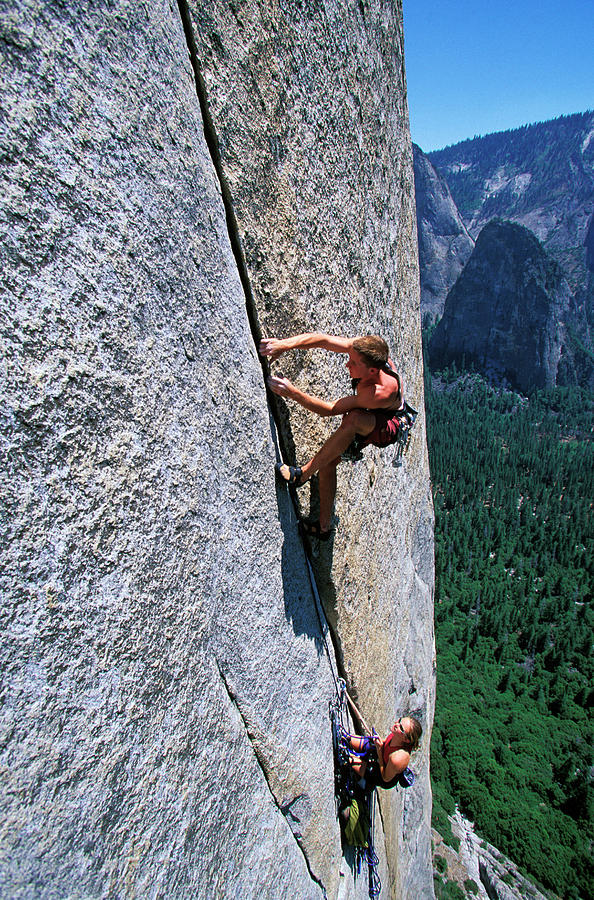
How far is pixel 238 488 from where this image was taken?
8.60ft

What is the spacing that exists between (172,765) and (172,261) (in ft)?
6.97

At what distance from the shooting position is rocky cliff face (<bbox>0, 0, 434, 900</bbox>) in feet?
5.15

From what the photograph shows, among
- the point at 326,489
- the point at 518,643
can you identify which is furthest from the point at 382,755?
the point at 518,643

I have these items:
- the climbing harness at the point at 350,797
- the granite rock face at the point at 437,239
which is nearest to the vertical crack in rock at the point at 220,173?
the climbing harness at the point at 350,797

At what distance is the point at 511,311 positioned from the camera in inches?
3639

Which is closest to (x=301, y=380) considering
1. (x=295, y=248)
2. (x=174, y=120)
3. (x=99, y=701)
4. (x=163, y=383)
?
(x=295, y=248)

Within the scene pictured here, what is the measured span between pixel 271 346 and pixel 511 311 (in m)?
101

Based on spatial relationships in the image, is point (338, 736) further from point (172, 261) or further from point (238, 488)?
point (172, 261)

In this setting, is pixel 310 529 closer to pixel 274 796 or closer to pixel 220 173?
pixel 274 796

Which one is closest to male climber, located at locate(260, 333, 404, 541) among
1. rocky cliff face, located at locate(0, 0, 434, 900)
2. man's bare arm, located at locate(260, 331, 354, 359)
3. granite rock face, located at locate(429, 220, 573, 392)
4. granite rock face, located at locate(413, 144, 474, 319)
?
man's bare arm, located at locate(260, 331, 354, 359)

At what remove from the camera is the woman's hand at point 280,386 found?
9.36 ft

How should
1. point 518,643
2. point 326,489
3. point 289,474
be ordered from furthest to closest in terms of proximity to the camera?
point 518,643
point 326,489
point 289,474

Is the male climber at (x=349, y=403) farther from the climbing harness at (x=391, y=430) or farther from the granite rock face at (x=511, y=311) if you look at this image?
the granite rock face at (x=511, y=311)

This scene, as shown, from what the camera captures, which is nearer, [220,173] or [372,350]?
[220,173]
